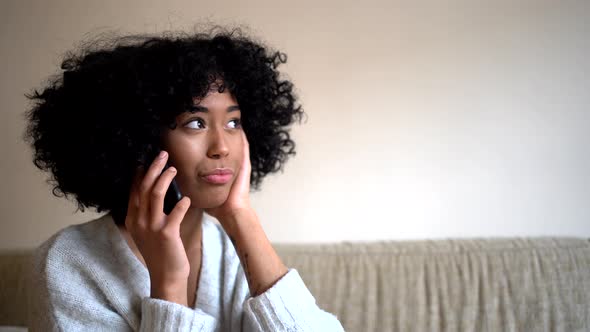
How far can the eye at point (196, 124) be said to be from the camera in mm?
878

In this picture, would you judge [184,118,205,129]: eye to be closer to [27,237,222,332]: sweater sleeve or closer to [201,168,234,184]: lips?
[201,168,234,184]: lips

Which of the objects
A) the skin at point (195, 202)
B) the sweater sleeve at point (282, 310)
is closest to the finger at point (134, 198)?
the skin at point (195, 202)

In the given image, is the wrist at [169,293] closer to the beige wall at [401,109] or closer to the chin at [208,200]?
the chin at [208,200]

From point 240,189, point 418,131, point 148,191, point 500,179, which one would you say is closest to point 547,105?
point 500,179

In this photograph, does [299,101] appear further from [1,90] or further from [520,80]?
[1,90]

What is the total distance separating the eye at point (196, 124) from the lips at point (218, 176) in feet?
0.28

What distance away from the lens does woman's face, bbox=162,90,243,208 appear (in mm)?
867

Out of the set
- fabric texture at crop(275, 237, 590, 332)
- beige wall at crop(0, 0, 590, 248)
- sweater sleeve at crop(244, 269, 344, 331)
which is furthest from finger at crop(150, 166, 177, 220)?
beige wall at crop(0, 0, 590, 248)

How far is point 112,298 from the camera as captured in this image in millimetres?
857

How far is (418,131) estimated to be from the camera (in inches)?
63.8

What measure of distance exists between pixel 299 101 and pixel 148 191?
89 cm

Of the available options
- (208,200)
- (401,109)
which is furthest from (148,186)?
(401,109)

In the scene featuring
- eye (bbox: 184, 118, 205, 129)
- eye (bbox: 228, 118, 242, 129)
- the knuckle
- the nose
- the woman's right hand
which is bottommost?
the woman's right hand

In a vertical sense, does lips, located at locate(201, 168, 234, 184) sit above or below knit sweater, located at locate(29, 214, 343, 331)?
above
